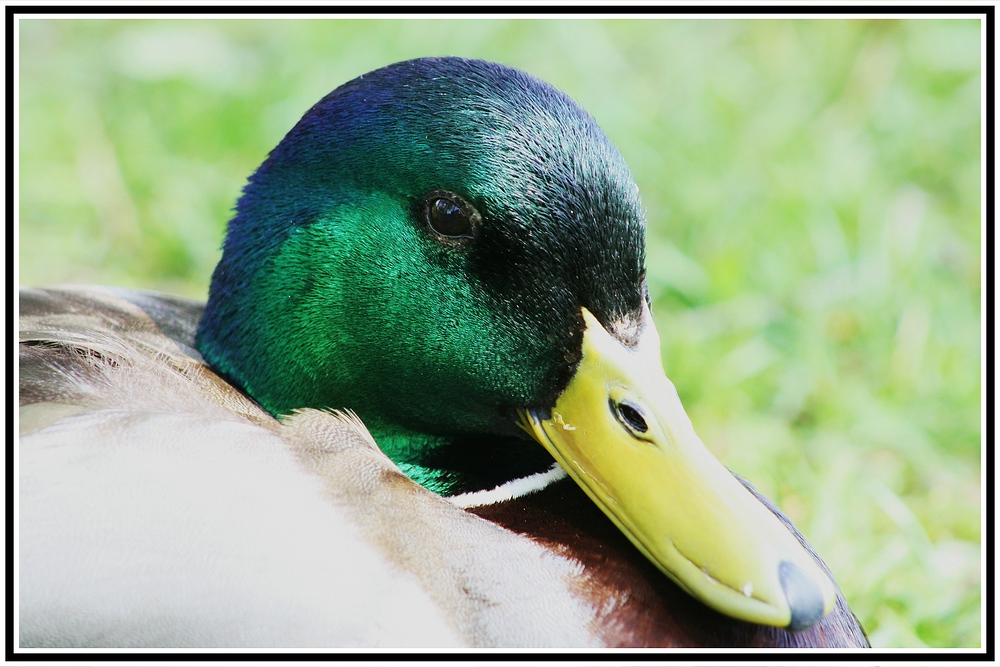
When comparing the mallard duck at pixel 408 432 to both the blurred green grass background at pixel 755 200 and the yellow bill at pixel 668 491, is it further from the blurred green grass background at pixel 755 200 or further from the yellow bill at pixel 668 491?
the blurred green grass background at pixel 755 200

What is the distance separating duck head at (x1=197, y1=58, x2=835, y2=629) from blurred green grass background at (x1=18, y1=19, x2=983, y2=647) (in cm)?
82

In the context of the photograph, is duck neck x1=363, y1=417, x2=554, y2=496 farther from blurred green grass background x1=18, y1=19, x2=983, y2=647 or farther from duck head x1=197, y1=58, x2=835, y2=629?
blurred green grass background x1=18, y1=19, x2=983, y2=647

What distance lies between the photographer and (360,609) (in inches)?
55.6

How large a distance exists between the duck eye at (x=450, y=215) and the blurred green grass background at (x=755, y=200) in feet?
3.88

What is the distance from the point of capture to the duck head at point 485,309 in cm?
157

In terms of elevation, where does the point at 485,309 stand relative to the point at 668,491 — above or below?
above

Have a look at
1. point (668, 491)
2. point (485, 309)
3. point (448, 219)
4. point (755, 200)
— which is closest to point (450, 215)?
point (448, 219)

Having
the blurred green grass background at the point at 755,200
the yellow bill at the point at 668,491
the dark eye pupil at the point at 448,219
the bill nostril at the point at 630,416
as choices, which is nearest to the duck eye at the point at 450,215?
the dark eye pupil at the point at 448,219

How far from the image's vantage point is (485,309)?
166 centimetres

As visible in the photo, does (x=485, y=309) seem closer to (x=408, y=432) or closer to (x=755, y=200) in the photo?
(x=408, y=432)

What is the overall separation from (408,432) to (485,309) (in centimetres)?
28

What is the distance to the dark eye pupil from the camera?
5.32 ft

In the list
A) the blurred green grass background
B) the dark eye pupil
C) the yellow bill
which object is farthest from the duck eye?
the blurred green grass background

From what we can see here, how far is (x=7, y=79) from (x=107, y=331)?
→ 0.50 meters
